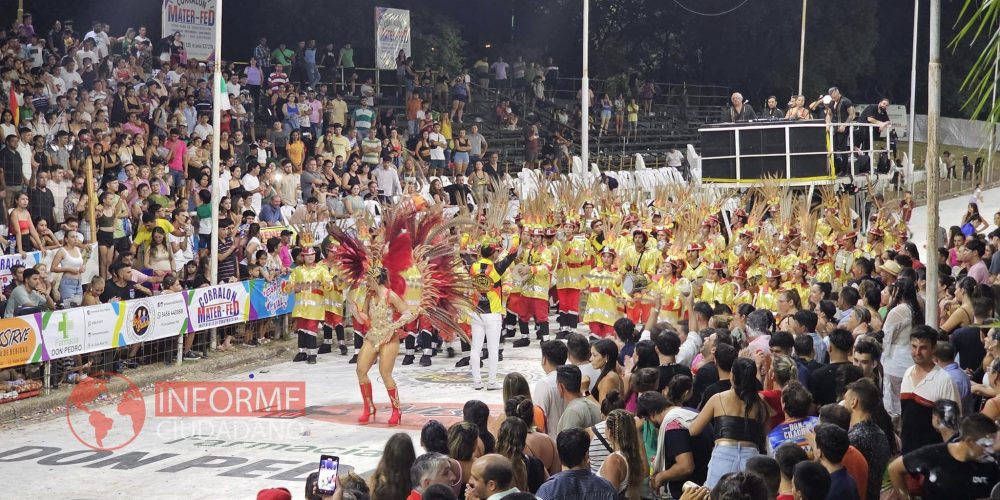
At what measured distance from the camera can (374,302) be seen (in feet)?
46.9

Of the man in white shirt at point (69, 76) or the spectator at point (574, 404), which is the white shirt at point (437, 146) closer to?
the man in white shirt at point (69, 76)

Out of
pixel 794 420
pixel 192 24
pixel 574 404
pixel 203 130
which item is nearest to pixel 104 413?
pixel 574 404

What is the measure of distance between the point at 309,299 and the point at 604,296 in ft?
13.3

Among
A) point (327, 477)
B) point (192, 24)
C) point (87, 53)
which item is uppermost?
point (192, 24)

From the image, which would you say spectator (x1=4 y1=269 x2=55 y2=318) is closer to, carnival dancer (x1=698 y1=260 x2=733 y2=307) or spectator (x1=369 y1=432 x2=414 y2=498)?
carnival dancer (x1=698 y1=260 x2=733 y2=307)

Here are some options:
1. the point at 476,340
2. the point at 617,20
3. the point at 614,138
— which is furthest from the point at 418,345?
the point at 617,20

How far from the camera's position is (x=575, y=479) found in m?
6.88

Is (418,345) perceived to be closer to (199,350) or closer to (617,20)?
(199,350)

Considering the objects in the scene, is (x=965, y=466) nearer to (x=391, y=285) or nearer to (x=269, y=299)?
(x=391, y=285)

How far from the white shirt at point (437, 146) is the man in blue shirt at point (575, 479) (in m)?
20.7

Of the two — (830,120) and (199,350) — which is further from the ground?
(830,120)

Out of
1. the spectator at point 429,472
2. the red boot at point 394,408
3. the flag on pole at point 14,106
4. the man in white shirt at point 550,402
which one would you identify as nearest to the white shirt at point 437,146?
the flag on pole at point 14,106

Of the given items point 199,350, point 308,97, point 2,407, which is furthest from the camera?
point 308,97

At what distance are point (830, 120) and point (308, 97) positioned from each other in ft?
33.9
